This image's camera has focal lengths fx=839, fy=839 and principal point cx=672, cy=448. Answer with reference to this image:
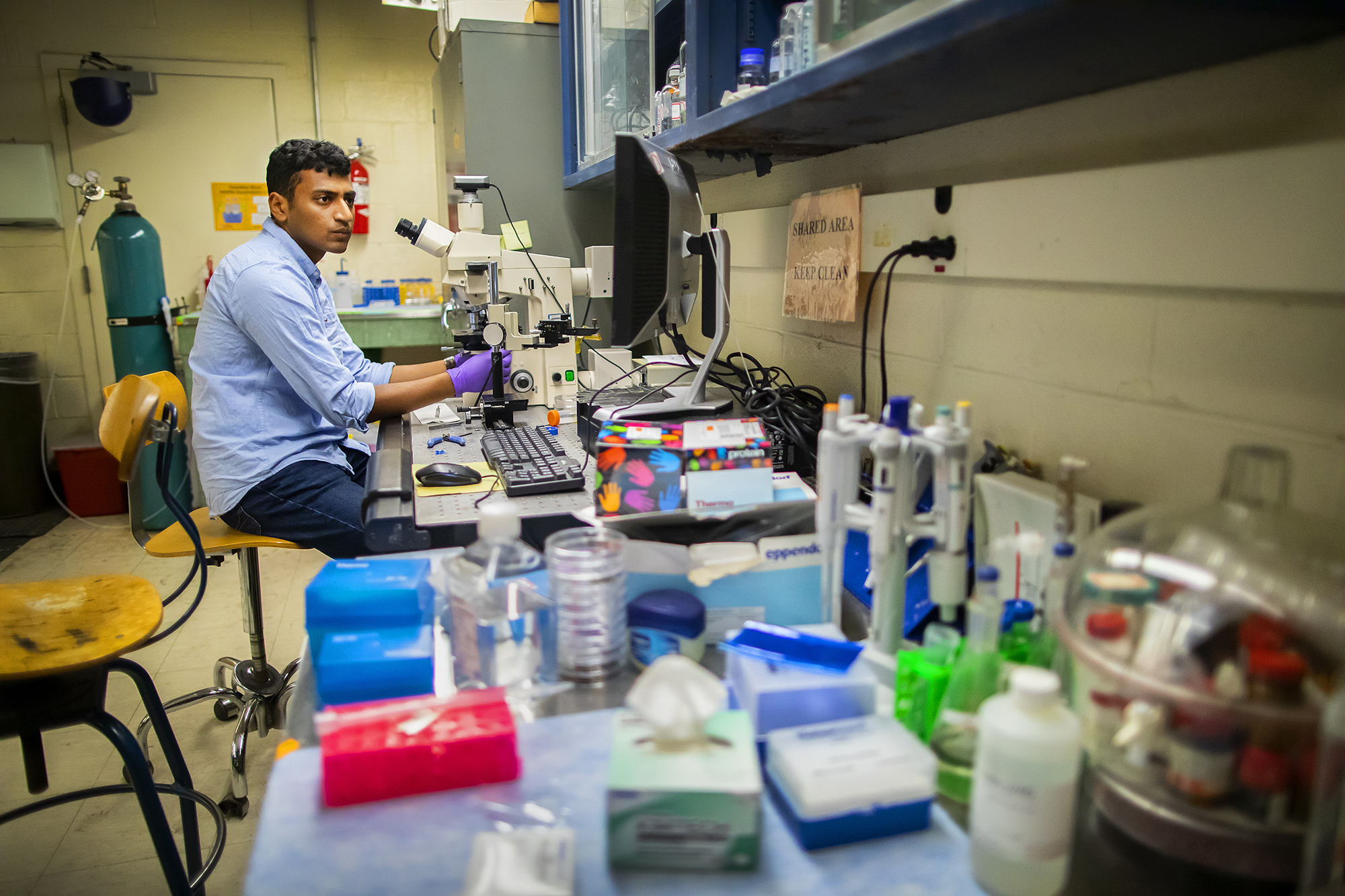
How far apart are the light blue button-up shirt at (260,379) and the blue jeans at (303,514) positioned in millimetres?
30

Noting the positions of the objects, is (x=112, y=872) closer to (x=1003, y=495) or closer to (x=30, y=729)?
(x=30, y=729)

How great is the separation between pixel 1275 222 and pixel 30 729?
75.1 inches

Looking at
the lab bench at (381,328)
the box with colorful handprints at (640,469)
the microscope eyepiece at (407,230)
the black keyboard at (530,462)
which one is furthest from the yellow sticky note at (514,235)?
the box with colorful handprints at (640,469)

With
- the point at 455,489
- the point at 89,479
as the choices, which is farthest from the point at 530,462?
the point at 89,479

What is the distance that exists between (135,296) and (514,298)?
2292mm

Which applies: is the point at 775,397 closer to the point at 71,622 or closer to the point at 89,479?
the point at 71,622

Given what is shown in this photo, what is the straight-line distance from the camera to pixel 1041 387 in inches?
47.2

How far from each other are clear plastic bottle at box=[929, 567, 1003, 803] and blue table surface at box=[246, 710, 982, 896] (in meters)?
0.04

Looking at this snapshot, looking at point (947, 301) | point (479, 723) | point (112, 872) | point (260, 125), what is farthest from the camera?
point (260, 125)

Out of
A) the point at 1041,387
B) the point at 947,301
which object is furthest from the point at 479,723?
the point at 947,301

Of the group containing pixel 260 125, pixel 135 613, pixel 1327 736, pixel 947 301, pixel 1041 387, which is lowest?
pixel 135 613

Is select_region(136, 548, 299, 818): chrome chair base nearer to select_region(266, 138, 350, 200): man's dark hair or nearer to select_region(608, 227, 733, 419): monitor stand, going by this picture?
select_region(266, 138, 350, 200): man's dark hair

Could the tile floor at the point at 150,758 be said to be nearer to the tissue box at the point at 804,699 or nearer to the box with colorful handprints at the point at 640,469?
the box with colorful handprints at the point at 640,469

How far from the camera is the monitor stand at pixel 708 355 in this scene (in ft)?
5.14
